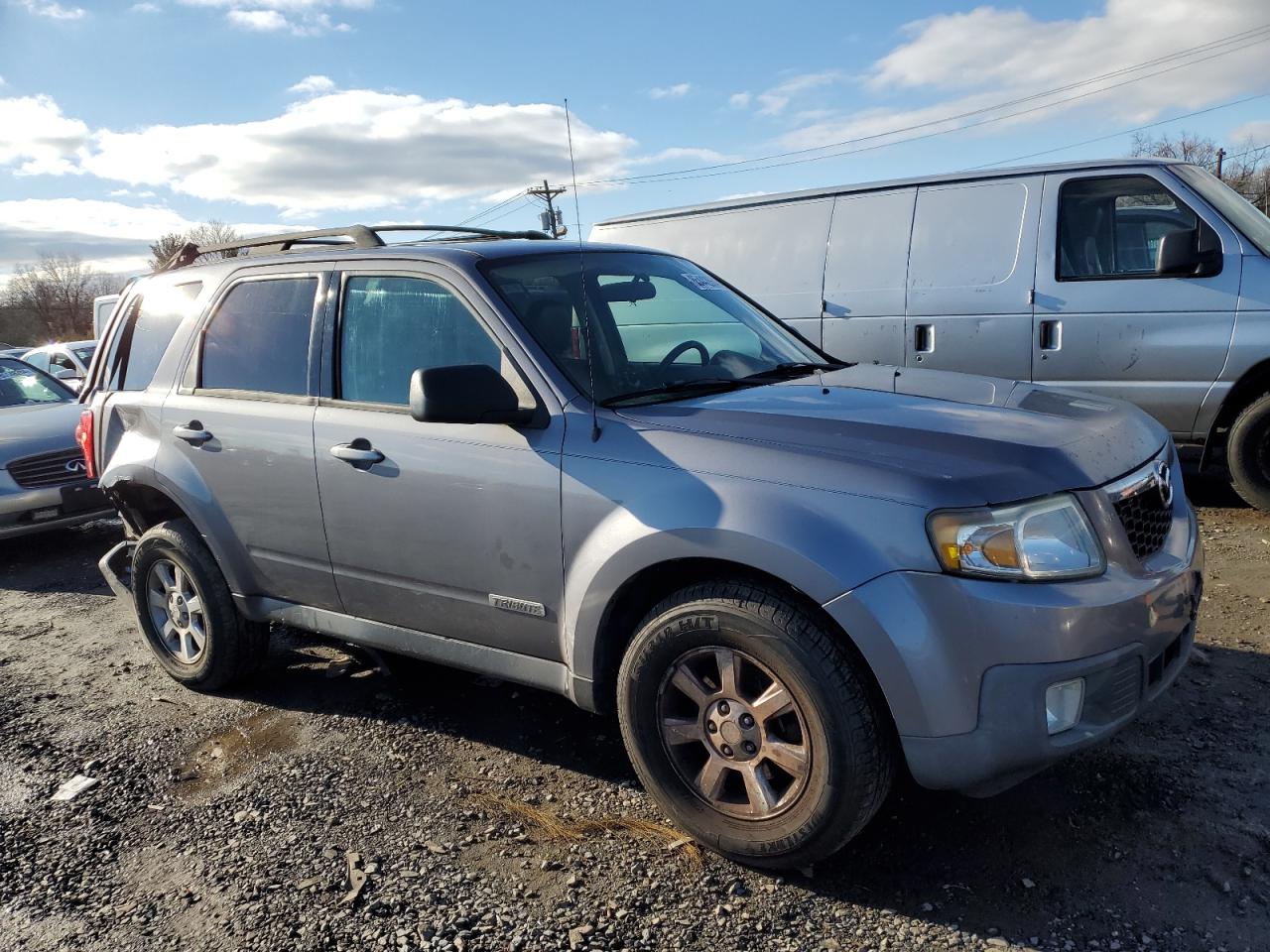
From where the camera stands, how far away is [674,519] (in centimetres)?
271

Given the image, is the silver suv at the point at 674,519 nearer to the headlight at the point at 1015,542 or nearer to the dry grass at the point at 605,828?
the headlight at the point at 1015,542

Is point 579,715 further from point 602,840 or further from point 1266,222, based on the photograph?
point 1266,222

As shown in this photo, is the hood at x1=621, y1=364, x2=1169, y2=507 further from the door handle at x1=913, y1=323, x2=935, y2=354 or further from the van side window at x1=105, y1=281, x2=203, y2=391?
the door handle at x1=913, y1=323, x2=935, y2=354

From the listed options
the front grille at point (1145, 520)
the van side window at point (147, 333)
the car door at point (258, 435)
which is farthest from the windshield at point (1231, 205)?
the van side window at point (147, 333)

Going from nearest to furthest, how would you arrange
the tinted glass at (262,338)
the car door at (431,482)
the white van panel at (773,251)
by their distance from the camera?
the car door at (431,482) → the tinted glass at (262,338) → the white van panel at (773,251)

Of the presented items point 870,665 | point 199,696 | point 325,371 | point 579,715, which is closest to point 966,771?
point 870,665

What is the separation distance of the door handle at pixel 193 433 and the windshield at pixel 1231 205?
18.6 ft

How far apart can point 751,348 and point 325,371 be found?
5.36 feet

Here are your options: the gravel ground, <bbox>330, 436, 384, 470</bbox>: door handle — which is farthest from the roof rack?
the gravel ground

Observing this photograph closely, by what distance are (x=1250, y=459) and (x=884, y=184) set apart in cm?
290

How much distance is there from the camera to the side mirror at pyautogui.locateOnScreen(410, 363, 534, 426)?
289 cm

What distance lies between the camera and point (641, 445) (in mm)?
2869

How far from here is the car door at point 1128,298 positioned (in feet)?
19.2

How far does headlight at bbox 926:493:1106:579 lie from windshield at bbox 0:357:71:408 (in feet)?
27.8
